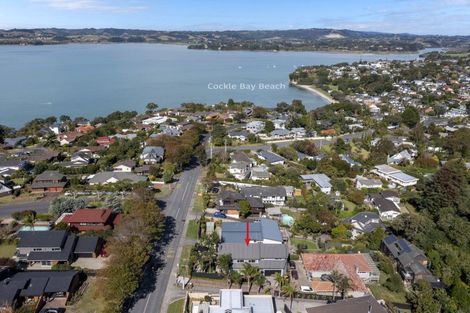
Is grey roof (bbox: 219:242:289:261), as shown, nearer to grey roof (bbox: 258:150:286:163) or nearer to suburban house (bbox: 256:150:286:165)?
suburban house (bbox: 256:150:286:165)

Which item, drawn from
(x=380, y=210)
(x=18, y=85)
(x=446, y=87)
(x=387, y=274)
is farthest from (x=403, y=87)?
(x=18, y=85)

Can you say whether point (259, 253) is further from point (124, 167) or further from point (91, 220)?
point (124, 167)

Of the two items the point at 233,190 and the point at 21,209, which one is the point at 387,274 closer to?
the point at 233,190

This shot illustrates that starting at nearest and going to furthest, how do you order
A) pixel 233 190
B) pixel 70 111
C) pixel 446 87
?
pixel 233 190
pixel 70 111
pixel 446 87

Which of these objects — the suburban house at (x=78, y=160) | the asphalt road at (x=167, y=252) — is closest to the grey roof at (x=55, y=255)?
the asphalt road at (x=167, y=252)

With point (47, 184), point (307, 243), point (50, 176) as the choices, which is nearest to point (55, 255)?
point (47, 184)

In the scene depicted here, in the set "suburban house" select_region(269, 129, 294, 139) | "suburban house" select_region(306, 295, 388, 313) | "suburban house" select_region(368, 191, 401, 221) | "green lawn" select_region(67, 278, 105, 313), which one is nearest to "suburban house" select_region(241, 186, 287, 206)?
"suburban house" select_region(368, 191, 401, 221)
